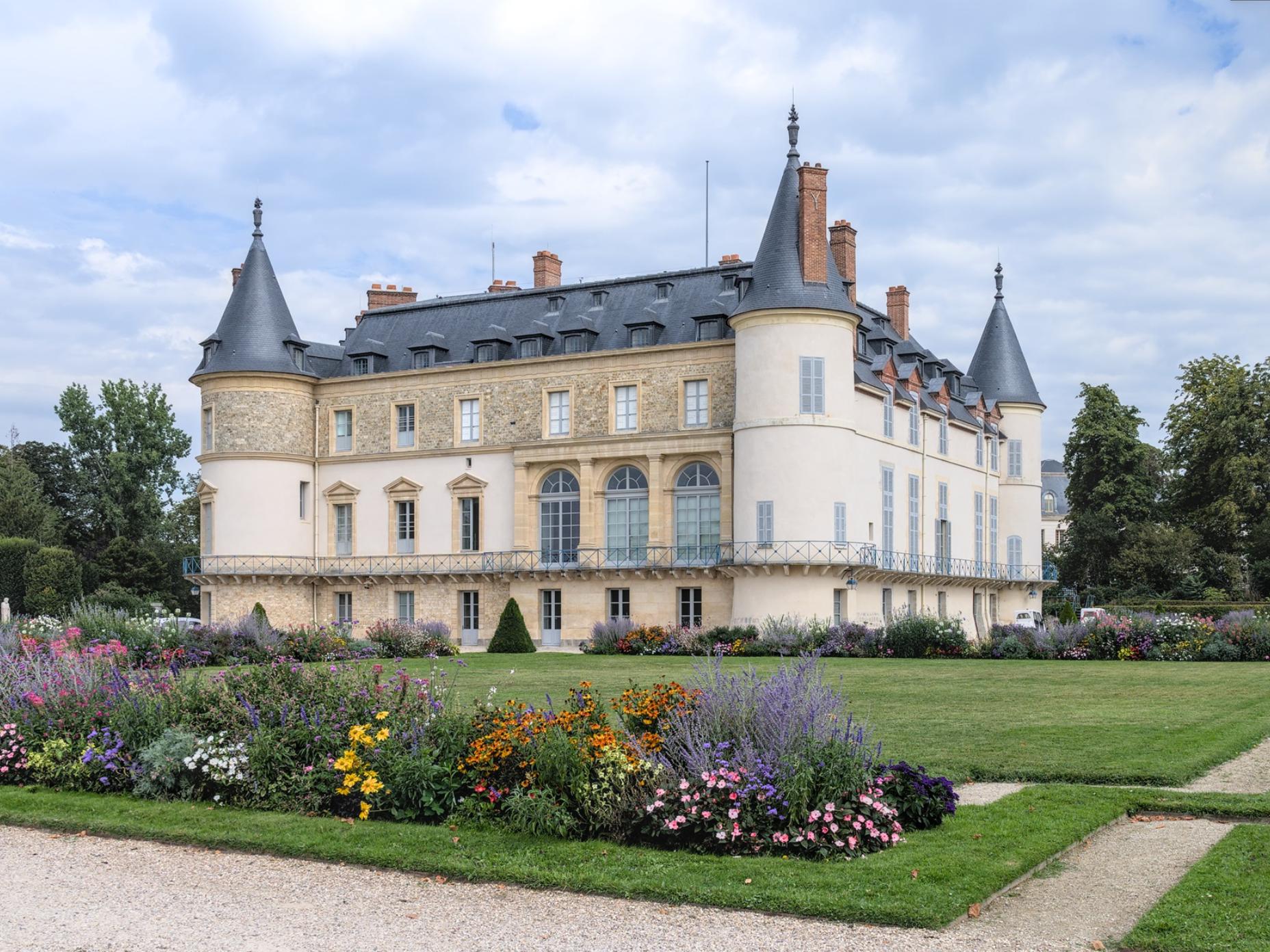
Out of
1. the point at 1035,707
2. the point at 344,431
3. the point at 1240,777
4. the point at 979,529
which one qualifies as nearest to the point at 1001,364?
the point at 979,529

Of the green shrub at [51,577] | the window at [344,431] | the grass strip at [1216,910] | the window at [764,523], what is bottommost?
the grass strip at [1216,910]

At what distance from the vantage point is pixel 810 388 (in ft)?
114

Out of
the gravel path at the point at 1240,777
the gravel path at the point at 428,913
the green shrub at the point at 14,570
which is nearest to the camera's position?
the gravel path at the point at 428,913

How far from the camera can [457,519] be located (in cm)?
4122

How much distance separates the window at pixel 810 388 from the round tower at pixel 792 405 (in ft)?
0.06

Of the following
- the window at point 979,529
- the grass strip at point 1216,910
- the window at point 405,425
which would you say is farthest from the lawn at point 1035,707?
the window at point 979,529

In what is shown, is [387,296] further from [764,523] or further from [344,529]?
[764,523]

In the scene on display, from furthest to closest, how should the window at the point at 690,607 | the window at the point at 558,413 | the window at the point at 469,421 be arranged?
the window at the point at 469,421, the window at the point at 558,413, the window at the point at 690,607

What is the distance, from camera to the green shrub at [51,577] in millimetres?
44281

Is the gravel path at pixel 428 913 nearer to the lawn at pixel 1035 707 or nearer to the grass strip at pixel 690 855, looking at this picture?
the grass strip at pixel 690 855

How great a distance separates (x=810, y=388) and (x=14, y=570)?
30.0 metres

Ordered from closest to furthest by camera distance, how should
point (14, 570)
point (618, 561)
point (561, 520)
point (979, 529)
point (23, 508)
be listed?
point (618, 561) < point (561, 520) < point (979, 529) < point (14, 570) < point (23, 508)

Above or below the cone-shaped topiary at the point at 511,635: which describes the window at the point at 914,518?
above

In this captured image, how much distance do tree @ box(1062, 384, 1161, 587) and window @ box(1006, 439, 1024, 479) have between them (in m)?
11.5
